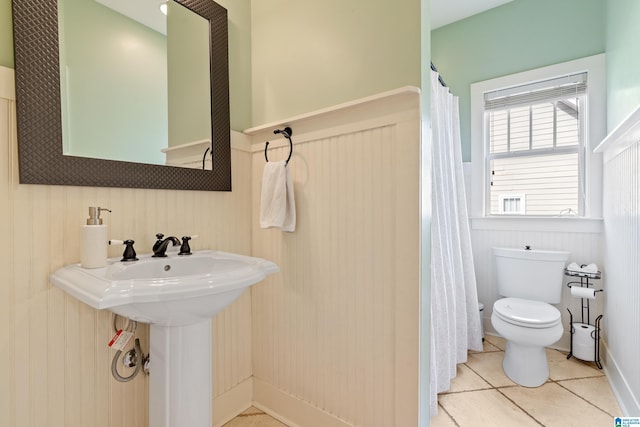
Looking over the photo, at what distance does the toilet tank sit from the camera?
2.16 meters

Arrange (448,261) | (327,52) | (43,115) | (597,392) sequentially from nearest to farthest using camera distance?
(43,115), (327,52), (597,392), (448,261)

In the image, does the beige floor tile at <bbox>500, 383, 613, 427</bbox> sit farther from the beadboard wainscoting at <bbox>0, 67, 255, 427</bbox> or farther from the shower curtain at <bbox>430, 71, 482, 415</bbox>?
the beadboard wainscoting at <bbox>0, 67, 255, 427</bbox>

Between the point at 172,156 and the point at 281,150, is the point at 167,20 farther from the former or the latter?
the point at 281,150

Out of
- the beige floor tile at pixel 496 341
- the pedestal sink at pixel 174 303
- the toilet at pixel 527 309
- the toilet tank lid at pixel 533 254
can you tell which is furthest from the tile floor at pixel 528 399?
the pedestal sink at pixel 174 303

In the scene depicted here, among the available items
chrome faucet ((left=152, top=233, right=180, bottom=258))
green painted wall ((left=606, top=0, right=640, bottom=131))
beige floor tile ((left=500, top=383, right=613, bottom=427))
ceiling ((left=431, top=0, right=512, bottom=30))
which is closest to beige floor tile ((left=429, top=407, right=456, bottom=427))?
beige floor tile ((left=500, top=383, right=613, bottom=427))

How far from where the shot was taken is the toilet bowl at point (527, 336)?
173 cm

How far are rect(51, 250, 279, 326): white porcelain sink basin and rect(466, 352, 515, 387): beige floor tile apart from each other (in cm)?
172

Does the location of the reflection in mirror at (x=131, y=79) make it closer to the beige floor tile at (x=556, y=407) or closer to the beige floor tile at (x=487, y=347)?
the beige floor tile at (x=556, y=407)

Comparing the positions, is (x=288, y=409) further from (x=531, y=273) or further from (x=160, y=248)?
(x=531, y=273)

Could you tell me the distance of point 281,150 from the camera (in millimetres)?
1522

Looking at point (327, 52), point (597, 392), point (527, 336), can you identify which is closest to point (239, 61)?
point (327, 52)

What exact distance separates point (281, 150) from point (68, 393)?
4.15 ft

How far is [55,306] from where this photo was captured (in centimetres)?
103

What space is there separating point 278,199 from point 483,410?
1.56 meters
